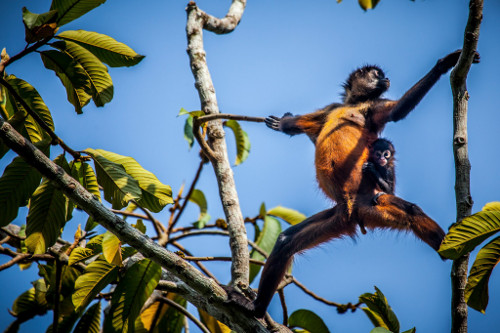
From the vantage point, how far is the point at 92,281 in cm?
323

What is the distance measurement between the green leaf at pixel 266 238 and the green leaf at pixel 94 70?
220 cm

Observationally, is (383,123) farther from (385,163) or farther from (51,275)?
(51,275)

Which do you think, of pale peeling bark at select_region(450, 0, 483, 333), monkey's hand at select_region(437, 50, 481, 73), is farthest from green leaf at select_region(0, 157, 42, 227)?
monkey's hand at select_region(437, 50, 481, 73)

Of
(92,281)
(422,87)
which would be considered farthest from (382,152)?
(92,281)

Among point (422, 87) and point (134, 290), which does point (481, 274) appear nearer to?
point (422, 87)

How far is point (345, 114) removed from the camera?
486cm

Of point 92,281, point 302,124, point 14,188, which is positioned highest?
point 302,124

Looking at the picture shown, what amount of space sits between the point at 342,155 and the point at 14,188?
115 inches

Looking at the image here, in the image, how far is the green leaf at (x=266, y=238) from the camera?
465 centimetres

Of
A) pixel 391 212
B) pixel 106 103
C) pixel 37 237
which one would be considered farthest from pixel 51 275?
pixel 391 212

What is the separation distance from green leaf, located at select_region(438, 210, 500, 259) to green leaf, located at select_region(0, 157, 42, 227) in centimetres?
270

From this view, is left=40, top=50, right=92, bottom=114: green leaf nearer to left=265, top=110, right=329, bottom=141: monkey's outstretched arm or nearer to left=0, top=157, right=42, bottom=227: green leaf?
left=0, top=157, right=42, bottom=227: green leaf

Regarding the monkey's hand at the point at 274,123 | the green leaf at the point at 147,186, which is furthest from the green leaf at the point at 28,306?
the monkey's hand at the point at 274,123

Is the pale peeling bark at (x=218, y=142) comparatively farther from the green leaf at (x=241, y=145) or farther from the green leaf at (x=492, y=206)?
the green leaf at (x=492, y=206)
